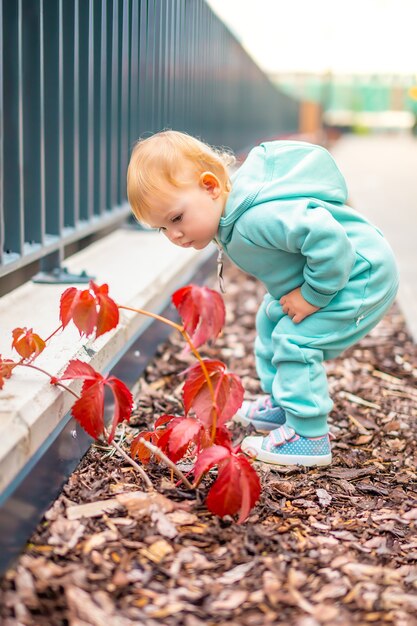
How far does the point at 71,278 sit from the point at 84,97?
103 cm

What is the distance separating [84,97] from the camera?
4.14 metres

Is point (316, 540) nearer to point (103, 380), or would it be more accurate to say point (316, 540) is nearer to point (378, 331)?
point (103, 380)

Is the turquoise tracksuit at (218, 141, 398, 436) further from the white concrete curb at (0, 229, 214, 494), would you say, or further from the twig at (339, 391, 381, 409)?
the twig at (339, 391, 381, 409)

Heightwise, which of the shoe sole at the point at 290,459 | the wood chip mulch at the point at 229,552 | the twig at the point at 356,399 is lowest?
the twig at the point at 356,399

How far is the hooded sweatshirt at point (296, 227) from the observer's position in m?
2.49

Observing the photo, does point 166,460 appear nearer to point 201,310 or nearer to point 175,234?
point 201,310

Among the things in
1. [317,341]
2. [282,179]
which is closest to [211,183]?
[282,179]

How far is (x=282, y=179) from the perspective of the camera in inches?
103

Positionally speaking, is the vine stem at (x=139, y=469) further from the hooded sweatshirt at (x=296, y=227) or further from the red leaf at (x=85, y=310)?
the hooded sweatshirt at (x=296, y=227)

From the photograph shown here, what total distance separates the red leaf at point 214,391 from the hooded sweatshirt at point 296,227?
486 millimetres

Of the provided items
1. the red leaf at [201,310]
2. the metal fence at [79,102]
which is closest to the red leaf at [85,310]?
the red leaf at [201,310]

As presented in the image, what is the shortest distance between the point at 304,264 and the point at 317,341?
0.25 meters

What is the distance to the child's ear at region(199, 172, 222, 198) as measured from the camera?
8.24 ft

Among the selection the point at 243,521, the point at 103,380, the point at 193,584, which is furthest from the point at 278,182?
the point at 193,584
